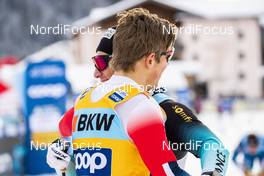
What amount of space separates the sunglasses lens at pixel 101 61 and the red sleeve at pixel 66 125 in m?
0.19

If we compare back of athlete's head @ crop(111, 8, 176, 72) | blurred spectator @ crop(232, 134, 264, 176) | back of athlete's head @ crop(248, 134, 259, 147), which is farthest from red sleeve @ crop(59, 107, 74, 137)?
back of athlete's head @ crop(248, 134, 259, 147)

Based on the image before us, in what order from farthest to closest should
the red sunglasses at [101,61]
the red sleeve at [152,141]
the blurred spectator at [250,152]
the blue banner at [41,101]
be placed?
the blue banner at [41,101] < the blurred spectator at [250,152] < the red sunglasses at [101,61] < the red sleeve at [152,141]

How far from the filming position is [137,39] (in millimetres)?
1938

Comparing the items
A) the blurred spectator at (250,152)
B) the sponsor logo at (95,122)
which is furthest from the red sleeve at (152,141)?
the blurred spectator at (250,152)

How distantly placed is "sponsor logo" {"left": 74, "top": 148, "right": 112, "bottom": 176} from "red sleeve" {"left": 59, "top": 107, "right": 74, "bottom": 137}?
28 centimetres

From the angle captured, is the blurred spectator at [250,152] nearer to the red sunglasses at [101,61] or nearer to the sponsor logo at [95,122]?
the red sunglasses at [101,61]

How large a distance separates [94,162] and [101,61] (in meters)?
0.48

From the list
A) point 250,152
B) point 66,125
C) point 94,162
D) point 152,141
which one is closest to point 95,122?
point 94,162

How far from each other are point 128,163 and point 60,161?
1.36ft

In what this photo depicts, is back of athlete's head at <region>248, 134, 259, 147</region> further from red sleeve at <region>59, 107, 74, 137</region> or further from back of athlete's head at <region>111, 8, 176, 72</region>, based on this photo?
back of athlete's head at <region>111, 8, 176, 72</region>

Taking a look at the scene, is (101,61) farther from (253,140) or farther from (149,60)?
(253,140)

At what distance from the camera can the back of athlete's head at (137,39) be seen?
76.6 inches

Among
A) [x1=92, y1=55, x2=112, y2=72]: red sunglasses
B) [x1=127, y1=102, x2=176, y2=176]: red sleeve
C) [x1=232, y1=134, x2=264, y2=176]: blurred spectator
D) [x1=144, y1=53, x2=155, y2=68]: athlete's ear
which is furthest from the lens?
Result: [x1=232, y1=134, x2=264, y2=176]: blurred spectator

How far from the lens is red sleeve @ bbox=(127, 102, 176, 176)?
185 cm
